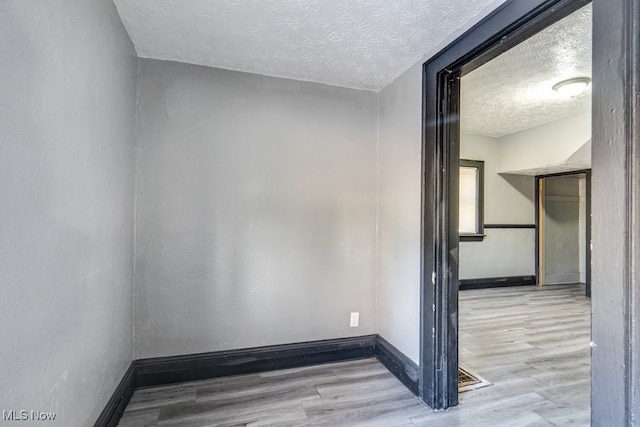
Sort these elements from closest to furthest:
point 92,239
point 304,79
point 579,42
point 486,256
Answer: point 92,239 → point 579,42 → point 304,79 → point 486,256

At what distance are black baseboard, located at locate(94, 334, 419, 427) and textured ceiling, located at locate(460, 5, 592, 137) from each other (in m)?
2.46

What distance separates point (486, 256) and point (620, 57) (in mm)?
4459

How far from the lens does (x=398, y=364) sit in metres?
2.20

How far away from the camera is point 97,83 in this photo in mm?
1390

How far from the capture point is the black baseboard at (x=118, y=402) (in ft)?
4.93

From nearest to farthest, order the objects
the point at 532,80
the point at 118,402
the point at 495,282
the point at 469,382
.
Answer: the point at 118,402
the point at 469,382
the point at 532,80
the point at 495,282

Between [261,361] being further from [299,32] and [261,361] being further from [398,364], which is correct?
[299,32]

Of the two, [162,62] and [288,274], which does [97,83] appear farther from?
[288,274]

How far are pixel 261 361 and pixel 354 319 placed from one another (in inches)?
32.4

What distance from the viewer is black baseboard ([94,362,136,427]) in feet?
4.93

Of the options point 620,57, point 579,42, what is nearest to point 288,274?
point 620,57

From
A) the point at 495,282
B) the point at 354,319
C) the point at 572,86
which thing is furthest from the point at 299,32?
the point at 495,282

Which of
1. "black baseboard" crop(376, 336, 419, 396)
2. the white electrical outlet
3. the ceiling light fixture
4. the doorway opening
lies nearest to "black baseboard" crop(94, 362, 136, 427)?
the white electrical outlet

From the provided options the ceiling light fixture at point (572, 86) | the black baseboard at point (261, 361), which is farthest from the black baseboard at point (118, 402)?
the ceiling light fixture at point (572, 86)
